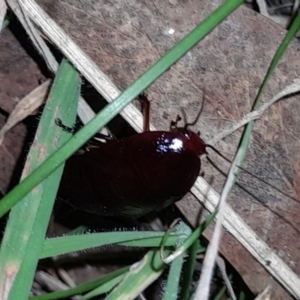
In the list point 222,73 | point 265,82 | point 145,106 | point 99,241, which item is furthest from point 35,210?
point 265,82

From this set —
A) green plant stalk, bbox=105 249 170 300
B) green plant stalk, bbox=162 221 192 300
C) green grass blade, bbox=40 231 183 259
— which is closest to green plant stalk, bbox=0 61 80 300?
green grass blade, bbox=40 231 183 259

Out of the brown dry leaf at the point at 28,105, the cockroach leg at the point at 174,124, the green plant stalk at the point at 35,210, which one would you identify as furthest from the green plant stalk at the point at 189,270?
the brown dry leaf at the point at 28,105

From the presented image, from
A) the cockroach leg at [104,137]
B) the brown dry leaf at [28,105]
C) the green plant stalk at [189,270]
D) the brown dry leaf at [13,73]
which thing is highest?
the brown dry leaf at [13,73]

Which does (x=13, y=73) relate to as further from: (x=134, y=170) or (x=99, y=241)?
(x=99, y=241)

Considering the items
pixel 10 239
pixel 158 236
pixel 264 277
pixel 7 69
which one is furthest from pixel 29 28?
pixel 264 277

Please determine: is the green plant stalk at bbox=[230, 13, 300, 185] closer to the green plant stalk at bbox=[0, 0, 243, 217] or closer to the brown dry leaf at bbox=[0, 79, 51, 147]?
the green plant stalk at bbox=[0, 0, 243, 217]

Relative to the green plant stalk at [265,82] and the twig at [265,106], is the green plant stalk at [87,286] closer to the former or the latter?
the green plant stalk at [265,82]
